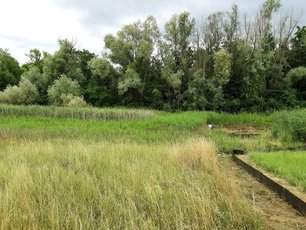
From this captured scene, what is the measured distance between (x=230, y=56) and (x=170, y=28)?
684cm

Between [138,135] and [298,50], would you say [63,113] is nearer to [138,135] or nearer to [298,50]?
[138,135]

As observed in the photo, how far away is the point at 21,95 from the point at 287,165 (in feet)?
89.3

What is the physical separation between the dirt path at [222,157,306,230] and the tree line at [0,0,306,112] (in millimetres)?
23149

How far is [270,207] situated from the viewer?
5043 millimetres

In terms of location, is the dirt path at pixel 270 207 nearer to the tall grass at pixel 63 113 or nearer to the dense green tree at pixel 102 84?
the tall grass at pixel 63 113

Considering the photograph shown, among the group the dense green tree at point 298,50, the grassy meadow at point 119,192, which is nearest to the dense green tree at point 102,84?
the dense green tree at point 298,50

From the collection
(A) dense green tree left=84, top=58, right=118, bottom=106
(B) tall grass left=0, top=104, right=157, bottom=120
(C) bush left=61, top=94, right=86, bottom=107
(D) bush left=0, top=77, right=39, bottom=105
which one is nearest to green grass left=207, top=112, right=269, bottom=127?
(B) tall grass left=0, top=104, right=157, bottom=120

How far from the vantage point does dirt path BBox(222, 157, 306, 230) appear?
4277 mm

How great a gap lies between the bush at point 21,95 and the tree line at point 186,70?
84 millimetres

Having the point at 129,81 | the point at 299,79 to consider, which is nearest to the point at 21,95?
the point at 129,81

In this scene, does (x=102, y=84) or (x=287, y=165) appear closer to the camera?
(x=287, y=165)

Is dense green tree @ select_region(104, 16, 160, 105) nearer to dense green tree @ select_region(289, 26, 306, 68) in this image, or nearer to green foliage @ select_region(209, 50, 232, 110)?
green foliage @ select_region(209, 50, 232, 110)

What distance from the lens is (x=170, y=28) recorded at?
32656mm

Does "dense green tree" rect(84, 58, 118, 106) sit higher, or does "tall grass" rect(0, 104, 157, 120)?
"dense green tree" rect(84, 58, 118, 106)
